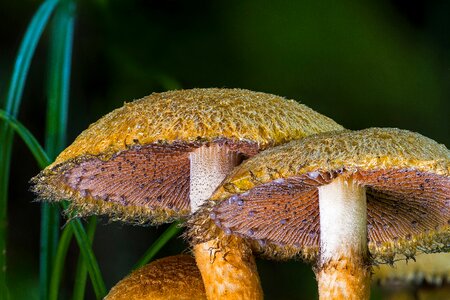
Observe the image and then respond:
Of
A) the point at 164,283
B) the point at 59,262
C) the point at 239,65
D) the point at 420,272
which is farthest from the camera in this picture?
the point at 239,65

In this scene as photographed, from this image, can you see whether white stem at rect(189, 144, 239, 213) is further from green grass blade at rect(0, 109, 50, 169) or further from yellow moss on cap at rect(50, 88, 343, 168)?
green grass blade at rect(0, 109, 50, 169)

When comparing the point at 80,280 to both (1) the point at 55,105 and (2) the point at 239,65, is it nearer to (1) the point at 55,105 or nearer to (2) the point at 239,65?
(1) the point at 55,105

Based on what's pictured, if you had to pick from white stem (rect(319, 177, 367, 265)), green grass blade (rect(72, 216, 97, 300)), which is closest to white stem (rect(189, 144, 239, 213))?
white stem (rect(319, 177, 367, 265))

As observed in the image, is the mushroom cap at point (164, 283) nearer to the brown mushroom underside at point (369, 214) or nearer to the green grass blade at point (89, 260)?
the brown mushroom underside at point (369, 214)

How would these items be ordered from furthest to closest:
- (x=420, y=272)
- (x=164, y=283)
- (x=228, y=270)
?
1. (x=420, y=272)
2. (x=164, y=283)
3. (x=228, y=270)

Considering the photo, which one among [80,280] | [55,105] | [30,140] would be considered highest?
[55,105]

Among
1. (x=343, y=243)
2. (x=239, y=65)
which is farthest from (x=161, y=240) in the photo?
(x=343, y=243)

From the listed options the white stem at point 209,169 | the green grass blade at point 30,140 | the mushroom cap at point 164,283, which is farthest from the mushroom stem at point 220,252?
the green grass blade at point 30,140
